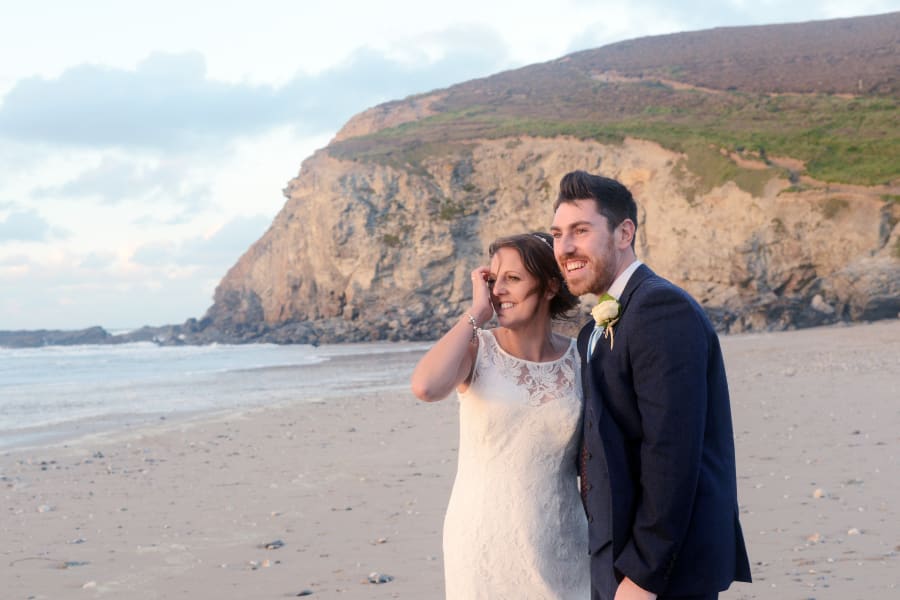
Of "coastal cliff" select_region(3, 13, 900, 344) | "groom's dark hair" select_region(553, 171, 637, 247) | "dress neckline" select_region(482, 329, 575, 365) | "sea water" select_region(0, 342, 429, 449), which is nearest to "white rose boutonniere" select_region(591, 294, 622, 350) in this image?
"groom's dark hair" select_region(553, 171, 637, 247)

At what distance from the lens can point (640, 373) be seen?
2.22m

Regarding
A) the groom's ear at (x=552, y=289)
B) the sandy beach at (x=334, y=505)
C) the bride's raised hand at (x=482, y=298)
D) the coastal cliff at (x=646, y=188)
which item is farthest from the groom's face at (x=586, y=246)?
the coastal cliff at (x=646, y=188)

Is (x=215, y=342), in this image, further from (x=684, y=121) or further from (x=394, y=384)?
(x=394, y=384)

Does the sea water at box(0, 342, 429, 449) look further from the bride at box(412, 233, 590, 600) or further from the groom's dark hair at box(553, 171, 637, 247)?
the groom's dark hair at box(553, 171, 637, 247)

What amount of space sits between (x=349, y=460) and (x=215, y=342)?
151ft

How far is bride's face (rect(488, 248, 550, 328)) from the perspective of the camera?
10.2ft

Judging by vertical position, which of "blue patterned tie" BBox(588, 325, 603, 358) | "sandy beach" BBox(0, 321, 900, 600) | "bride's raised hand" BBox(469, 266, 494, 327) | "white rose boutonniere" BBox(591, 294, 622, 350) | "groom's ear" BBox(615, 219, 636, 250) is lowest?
"sandy beach" BBox(0, 321, 900, 600)

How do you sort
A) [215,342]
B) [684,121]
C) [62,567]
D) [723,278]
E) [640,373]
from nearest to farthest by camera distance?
[640,373], [62,567], [723,278], [684,121], [215,342]

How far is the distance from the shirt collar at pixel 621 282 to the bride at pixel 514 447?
0.62 metres

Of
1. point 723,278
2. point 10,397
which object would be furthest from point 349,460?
point 723,278

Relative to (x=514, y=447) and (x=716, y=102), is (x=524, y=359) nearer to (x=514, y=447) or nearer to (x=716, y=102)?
(x=514, y=447)

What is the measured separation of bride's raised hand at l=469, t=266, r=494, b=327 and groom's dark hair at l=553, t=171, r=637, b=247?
1.86 feet

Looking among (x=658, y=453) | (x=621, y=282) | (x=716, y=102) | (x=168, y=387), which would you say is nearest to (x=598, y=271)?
(x=621, y=282)

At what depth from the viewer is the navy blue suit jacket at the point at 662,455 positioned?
7.05ft
